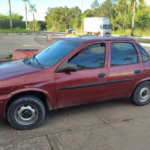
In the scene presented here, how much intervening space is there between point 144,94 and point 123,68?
102cm

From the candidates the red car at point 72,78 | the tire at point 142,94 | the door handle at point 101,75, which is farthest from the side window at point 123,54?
the tire at point 142,94

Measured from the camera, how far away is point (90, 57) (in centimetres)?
371

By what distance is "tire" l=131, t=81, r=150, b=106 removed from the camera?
430 centimetres

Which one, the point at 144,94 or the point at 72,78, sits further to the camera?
the point at 144,94

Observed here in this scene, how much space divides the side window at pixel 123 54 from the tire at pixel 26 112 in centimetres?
179

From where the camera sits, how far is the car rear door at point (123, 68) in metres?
3.88

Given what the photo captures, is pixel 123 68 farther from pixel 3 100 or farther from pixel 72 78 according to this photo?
pixel 3 100

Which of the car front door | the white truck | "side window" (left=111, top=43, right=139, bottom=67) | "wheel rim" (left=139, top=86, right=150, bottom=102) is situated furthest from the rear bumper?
the white truck

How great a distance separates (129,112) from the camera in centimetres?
407

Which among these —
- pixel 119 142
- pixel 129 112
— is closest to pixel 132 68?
pixel 129 112

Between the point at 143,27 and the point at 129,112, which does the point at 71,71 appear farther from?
the point at 143,27

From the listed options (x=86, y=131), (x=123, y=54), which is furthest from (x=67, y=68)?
(x=123, y=54)

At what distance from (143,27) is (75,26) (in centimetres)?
3570

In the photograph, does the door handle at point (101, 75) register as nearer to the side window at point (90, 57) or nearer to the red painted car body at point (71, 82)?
Result: the red painted car body at point (71, 82)
